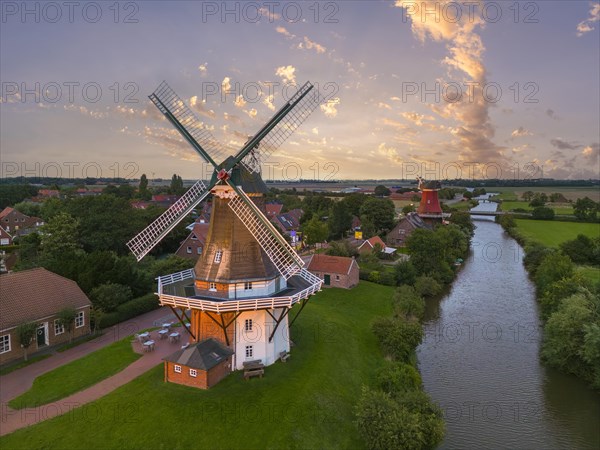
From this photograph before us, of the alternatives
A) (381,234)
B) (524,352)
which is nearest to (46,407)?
(524,352)

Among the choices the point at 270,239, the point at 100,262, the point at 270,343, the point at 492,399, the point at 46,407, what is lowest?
the point at 492,399

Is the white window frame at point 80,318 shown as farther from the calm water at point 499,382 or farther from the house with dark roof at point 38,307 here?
the calm water at point 499,382

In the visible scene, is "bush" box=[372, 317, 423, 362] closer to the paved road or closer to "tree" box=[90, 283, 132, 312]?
the paved road

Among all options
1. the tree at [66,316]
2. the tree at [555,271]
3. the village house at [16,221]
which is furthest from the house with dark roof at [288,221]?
the tree at [66,316]

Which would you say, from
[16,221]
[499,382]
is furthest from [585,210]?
[16,221]

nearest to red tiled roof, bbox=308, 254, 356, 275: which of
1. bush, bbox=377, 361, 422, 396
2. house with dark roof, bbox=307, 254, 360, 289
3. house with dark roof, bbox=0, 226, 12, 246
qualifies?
house with dark roof, bbox=307, 254, 360, 289

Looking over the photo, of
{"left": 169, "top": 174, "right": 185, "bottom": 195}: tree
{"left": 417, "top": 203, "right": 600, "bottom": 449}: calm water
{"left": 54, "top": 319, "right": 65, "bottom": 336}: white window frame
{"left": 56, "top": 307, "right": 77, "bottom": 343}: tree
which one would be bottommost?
{"left": 417, "top": 203, "right": 600, "bottom": 449}: calm water

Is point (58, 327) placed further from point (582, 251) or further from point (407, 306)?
point (582, 251)

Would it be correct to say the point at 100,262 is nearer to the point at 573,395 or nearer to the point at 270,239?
the point at 270,239
